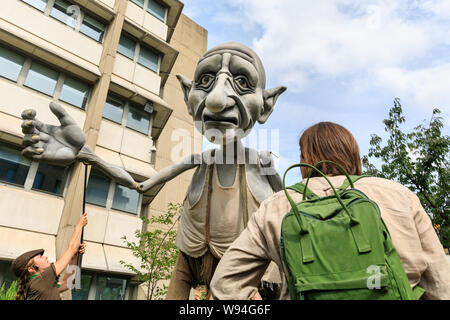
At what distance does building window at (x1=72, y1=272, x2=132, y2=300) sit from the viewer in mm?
8961

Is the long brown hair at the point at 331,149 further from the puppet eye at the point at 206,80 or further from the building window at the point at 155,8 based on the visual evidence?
the building window at the point at 155,8

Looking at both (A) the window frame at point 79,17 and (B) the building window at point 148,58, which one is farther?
(B) the building window at point 148,58

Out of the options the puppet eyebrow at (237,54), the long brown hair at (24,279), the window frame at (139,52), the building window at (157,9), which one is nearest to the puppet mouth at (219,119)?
the puppet eyebrow at (237,54)

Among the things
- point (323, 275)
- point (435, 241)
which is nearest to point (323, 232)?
point (323, 275)

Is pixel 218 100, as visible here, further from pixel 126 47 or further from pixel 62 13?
pixel 126 47

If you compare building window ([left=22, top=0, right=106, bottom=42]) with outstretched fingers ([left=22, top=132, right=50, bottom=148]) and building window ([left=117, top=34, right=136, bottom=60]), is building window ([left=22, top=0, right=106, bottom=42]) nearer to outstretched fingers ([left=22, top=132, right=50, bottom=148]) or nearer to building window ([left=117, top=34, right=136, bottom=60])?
building window ([left=117, top=34, right=136, bottom=60])

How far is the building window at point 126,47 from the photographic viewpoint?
12273 millimetres

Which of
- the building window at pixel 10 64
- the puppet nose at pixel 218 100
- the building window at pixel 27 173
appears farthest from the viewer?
the building window at pixel 10 64

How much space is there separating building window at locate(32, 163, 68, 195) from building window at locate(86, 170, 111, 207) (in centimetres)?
81

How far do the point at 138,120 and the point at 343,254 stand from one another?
12178 millimetres

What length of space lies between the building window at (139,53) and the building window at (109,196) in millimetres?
5133

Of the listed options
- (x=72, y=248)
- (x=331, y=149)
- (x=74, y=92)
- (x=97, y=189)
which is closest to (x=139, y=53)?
(x=74, y=92)

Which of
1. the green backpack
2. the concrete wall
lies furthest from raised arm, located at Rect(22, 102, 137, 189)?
the concrete wall

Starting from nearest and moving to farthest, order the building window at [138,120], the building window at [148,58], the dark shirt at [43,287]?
the dark shirt at [43,287]
the building window at [138,120]
the building window at [148,58]
